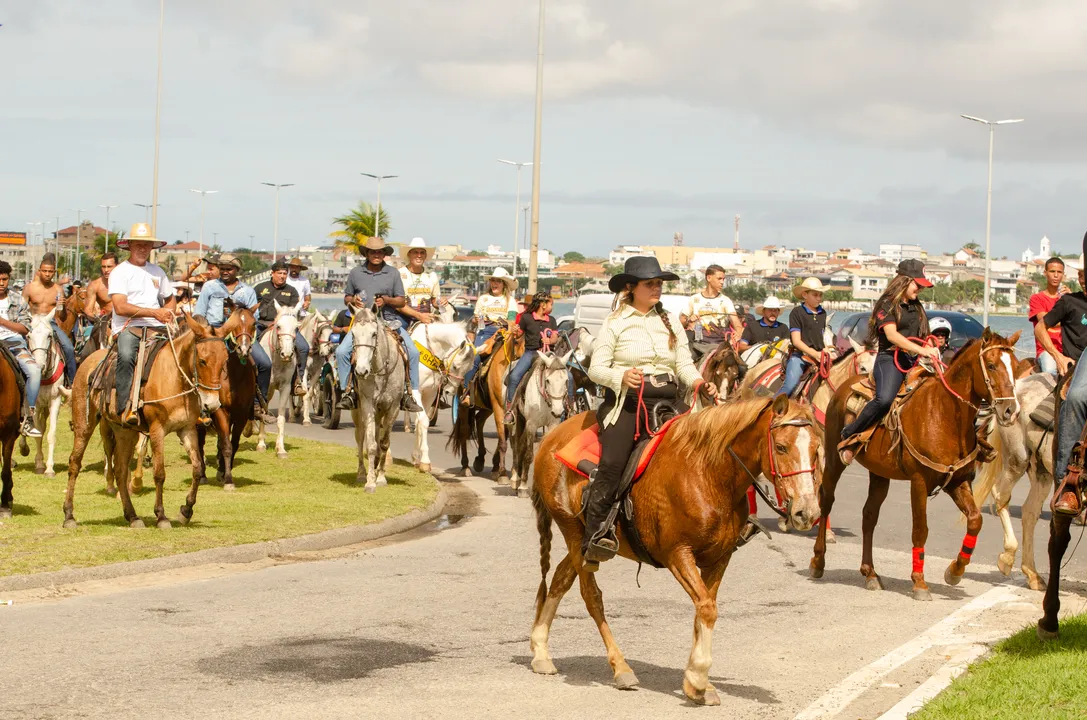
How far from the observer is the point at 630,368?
8.69m

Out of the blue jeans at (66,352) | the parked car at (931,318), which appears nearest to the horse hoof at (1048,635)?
the blue jeans at (66,352)

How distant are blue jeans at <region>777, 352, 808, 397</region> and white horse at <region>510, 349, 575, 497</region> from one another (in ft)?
10.0

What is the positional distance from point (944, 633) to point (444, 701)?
4.01 meters

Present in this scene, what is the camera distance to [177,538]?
43.5 ft

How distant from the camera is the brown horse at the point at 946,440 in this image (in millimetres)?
11508

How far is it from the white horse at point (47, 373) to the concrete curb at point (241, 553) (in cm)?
A: 440

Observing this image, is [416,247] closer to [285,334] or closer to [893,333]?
[285,334]

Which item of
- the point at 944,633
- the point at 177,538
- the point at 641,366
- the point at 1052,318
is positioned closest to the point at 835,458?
the point at 1052,318

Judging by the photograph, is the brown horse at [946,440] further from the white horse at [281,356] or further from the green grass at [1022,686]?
the white horse at [281,356]

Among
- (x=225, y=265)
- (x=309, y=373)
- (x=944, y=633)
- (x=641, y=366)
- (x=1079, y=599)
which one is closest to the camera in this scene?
(x=641, y=366)

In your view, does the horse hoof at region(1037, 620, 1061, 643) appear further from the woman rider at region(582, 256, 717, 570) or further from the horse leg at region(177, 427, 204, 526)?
the horse leg at region(177, 427, 204, 526)

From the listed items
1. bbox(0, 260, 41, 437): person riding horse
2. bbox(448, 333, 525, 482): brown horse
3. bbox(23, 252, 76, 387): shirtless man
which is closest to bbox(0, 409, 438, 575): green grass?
bbox(448, 333, 525, 482): brown horse

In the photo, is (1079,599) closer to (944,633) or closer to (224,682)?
(944,633)

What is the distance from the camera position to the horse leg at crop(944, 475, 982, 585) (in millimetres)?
11328
